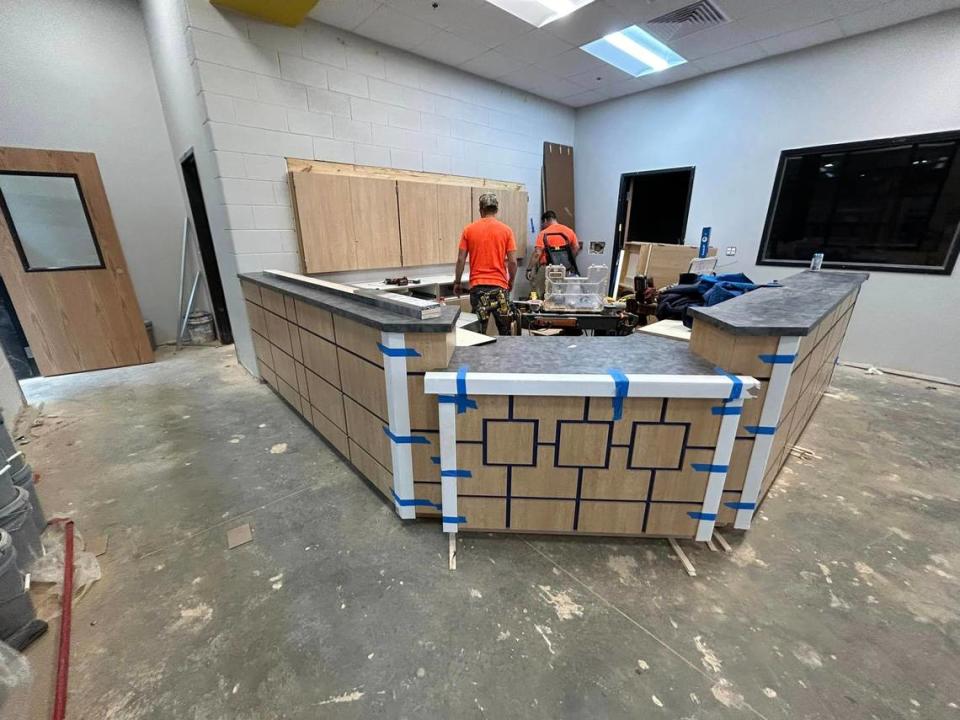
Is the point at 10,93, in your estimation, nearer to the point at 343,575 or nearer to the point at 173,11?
the point at 173,11

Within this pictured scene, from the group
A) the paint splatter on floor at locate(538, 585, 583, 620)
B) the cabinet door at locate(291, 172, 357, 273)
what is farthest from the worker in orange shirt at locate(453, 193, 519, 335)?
the paint splatter on floor at locate(538, 585, 583, 620)

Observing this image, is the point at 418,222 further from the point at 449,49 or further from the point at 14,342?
the point at 14,342

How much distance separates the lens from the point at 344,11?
3.15 metres

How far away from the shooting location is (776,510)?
1.96 metres

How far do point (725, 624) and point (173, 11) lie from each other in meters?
5.11

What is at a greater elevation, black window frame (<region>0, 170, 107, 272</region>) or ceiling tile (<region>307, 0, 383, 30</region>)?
ceiling tile (<region>307, 0, 383, 30</region>)

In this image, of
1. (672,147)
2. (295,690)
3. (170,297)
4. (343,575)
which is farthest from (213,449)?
(672,147)

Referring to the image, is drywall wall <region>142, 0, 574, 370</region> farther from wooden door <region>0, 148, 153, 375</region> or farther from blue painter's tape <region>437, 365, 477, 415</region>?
blue painter's tape <region>437, 365, 477, 415</region>

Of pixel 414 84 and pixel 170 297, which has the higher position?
pixel 414 84

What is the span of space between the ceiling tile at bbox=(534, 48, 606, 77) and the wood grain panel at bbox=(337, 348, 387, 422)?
13.2 feet

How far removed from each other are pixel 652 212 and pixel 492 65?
12.3ft

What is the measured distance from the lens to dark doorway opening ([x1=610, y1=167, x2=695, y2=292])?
573cm

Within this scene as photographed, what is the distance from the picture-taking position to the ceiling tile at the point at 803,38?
3.38m

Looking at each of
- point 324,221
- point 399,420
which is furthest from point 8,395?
point 399,420
